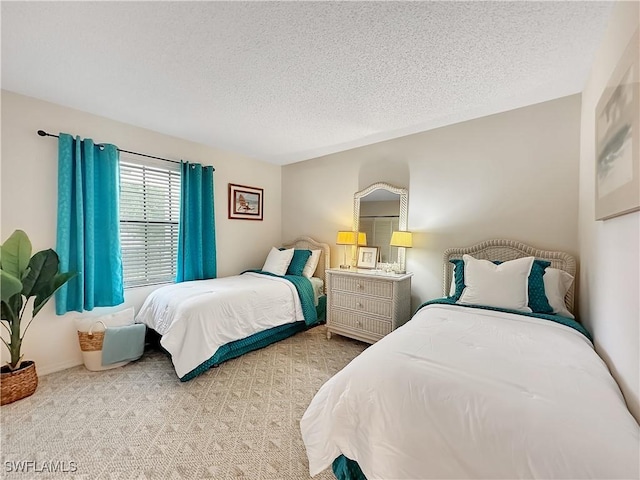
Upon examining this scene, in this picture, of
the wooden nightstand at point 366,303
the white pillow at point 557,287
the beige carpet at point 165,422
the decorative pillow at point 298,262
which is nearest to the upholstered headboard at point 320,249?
the decorative pillow at point 298,262

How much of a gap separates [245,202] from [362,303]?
230 cm

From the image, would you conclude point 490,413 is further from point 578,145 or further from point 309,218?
point 309,218

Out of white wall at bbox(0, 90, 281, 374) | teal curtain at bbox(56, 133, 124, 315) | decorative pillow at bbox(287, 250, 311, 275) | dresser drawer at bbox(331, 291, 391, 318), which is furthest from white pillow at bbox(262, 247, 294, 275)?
teal curtain at bbox(56, 133, 124, 315)

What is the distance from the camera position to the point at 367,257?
3459mm

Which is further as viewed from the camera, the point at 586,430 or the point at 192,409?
the point at 192,409

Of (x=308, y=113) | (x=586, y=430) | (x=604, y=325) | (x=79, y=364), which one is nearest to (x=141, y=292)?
(x=79, y=364)

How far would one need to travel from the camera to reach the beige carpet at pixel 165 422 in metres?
1.46

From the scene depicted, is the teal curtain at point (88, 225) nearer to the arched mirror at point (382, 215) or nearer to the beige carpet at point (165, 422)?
the beige carpet at point (165, 422)

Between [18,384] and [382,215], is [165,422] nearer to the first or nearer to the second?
[18,384]

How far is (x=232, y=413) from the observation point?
1893 millimetres

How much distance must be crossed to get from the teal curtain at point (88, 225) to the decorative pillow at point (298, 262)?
1.91 m

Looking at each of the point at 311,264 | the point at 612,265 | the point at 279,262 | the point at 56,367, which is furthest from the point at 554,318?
the point at 56,367

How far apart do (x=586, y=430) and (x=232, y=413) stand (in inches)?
74.4

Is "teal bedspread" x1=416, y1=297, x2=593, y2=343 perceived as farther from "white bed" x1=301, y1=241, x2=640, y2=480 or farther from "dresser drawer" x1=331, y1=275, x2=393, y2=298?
"dresser drawer" x1=331, y1=275, x2=393, y2=298
